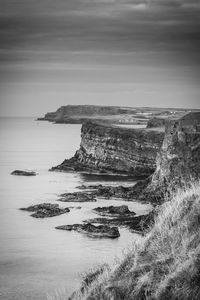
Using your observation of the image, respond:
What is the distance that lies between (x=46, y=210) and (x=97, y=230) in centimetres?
1276

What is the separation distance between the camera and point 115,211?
60.7 metres

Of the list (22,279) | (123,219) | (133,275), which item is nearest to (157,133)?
(123,219)

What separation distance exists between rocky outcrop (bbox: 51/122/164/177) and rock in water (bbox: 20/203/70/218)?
4018 cm

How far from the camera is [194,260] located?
526 inches

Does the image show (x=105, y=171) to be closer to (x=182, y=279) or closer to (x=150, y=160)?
(x=150, y=160)

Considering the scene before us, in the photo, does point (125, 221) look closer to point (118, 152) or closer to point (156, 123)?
point (118, 152)

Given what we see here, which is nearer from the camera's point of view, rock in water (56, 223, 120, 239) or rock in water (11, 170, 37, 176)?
rock in water (56, 223, 120, 239)

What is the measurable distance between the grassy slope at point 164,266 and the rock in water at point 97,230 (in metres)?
33.4

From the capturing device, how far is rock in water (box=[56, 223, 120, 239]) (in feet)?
165

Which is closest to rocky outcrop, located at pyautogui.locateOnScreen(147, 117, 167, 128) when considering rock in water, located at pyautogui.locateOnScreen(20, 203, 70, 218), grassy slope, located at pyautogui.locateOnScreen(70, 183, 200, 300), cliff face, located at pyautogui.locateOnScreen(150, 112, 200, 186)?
cliff face, located at pyautogui.locateOnScreen(150, 112, 200, 186)

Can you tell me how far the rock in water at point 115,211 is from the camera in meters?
59.6

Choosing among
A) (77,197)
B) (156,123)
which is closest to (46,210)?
(77,197)

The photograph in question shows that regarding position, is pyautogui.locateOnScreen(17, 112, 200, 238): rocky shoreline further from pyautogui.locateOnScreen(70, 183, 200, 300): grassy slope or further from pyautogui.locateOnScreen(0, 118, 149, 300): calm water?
pyautogui.locateOnScreen(70, 183, 200, 300): grassy slope

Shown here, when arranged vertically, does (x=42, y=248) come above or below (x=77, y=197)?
below
